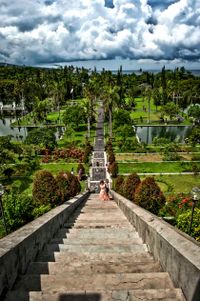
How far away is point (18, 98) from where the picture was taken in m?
85.9

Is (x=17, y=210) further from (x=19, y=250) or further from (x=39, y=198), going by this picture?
(x=19, y=250)

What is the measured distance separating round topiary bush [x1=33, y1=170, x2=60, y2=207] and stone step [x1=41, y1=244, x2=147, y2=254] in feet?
36.5

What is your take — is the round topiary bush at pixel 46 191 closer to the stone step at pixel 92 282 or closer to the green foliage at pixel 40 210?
the green foliage at pixel 40 210

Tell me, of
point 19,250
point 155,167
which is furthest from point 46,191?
point 155,167

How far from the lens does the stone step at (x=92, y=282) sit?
11.9 ft

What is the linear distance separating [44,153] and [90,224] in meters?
30.0

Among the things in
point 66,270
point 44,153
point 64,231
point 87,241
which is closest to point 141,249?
point 87,241

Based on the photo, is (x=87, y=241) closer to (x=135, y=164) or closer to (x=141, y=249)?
(x=141, y=249)

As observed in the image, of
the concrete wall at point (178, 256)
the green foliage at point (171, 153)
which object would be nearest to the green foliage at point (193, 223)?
the concrete wall at point (178, 256)

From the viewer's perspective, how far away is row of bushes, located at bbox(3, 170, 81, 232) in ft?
48.4

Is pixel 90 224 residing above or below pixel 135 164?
above

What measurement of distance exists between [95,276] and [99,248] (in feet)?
5.51

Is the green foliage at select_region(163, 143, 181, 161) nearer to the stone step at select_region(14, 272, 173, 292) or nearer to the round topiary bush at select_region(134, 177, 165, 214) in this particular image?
the round topiary bush at select_region(134, 177, 165, 214)

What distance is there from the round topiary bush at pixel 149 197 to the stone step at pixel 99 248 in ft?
32.0
